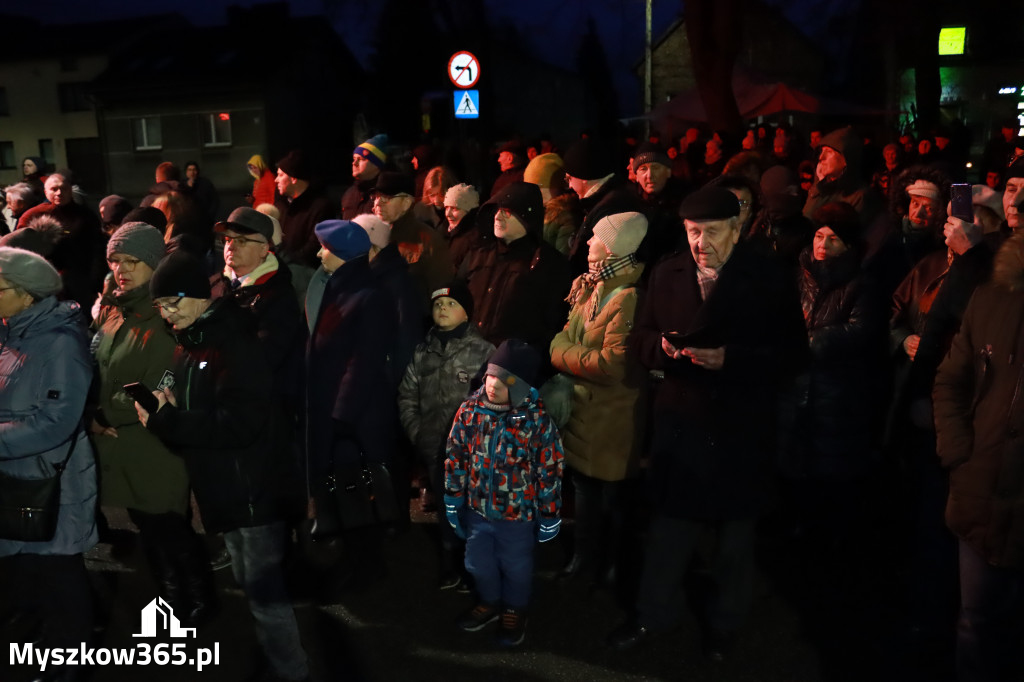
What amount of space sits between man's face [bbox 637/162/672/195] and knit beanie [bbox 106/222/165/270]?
11.7 feet

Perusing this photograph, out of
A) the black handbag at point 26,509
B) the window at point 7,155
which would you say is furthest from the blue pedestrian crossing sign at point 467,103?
the window at point 7,155

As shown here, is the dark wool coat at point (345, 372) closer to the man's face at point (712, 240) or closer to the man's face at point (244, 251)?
the man's face at point (244, 251)

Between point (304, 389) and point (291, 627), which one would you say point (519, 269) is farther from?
point (291, 627)

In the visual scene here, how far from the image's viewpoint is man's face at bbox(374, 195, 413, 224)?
221 inches

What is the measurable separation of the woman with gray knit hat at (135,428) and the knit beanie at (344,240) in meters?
0.91

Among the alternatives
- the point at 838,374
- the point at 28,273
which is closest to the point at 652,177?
the point at 838,374

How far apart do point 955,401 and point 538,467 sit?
1742 mm

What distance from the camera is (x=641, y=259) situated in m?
4.41

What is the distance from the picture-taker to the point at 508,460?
3902 millimetres

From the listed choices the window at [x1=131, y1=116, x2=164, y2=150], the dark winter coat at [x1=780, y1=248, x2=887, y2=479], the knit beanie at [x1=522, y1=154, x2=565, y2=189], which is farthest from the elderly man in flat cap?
the window at [x1=131, y1=116, x2=164, y2=150]

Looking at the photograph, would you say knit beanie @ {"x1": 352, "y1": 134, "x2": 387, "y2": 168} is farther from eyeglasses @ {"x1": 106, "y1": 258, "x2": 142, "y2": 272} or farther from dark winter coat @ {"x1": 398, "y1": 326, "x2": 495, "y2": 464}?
eyeglasses @ {"x1": 106, "y1": 258, "x2": 142, "y2": 272}

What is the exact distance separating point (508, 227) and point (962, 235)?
2384mm

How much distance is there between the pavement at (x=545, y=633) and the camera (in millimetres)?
3877

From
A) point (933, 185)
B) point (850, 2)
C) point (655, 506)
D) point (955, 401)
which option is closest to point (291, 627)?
point (655, 506)
